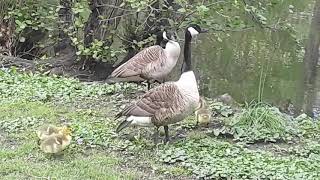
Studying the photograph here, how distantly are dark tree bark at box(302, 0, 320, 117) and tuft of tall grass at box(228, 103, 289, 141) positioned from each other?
15.2ft

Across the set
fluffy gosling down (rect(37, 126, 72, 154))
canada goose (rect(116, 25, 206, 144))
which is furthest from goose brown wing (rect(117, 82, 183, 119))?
fluffy gosling down (rect(37, 126, 72, 154))

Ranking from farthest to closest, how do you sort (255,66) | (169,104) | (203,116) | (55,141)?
(255,66) < (203,116) < (169,104) < (55,141)

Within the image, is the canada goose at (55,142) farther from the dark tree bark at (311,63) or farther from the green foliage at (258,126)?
the dark tree bark at (311,63)

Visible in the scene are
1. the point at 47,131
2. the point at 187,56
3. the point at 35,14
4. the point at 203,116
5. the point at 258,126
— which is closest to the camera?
the point at 47,131

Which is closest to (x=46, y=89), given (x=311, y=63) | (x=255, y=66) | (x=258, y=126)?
(x=258, y=126)

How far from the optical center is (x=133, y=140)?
20.0 feet

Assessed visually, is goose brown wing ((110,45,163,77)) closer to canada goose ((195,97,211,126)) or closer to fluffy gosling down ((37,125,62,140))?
canada goose ((195,97,211,126))

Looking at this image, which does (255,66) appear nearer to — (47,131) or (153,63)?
(153,63)

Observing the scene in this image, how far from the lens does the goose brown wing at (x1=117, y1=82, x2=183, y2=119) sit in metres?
5.76

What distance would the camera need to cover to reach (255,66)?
15.6 metres

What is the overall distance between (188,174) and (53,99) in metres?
3.46

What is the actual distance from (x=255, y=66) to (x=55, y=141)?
10.9 meters

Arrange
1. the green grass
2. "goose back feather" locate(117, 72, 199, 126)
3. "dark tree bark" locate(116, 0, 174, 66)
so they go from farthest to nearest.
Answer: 1. "dark tree bark" locate(116, 0, 174, 66)
2. "goose back feather" locate(117, 72, 199, 126)
3. the green grass

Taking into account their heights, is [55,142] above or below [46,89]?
above
